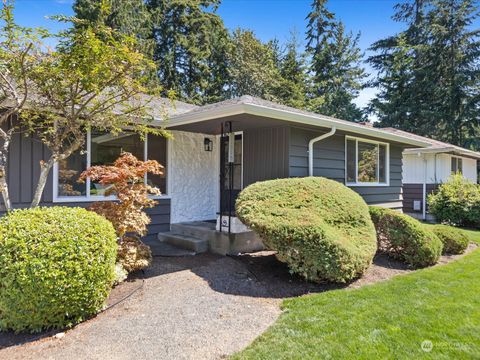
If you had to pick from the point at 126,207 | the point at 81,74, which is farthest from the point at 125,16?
the point at 126,207

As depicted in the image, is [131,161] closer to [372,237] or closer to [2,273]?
[2,273]

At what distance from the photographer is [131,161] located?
5.14 meters

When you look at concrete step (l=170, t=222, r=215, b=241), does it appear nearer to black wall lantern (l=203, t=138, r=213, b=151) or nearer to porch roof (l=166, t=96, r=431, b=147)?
black wall lantern (l=203, t=138, r=213, b=151)

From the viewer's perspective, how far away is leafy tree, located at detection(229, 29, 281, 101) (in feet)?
68.4

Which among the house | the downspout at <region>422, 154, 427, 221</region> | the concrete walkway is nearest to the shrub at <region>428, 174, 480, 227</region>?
the downspout at <region>422, 154, 427, 221</region>

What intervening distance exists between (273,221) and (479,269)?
378cm

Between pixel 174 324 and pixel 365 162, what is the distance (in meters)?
6.98

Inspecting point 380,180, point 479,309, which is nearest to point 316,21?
point 380,180

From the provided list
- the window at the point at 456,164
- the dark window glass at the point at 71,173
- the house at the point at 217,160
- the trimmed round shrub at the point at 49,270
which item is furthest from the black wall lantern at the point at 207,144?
the window at the point at 456,164

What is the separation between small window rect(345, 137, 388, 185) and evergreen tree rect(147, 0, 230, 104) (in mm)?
13726

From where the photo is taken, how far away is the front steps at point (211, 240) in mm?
6090

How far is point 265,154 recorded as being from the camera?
22.6 feet

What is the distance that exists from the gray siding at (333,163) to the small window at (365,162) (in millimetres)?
226

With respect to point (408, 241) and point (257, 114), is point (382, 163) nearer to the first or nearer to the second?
point (408, 241)
